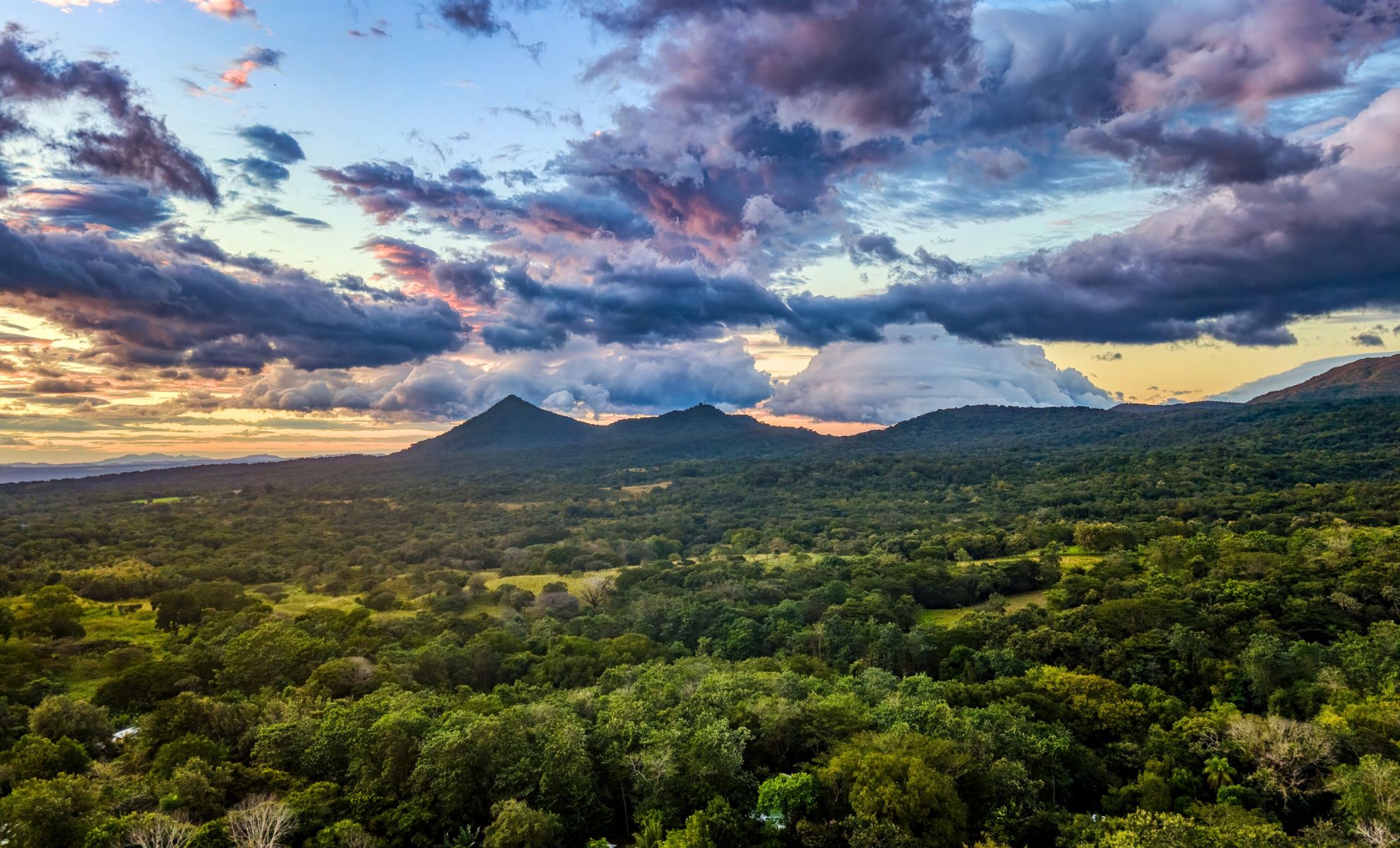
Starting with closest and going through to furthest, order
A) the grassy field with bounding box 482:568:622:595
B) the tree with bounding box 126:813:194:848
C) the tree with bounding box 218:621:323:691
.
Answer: the tree with bounding box 126:813:194:848 → the tree with bounding box 218:621:323:691 → the grassy field with bounding box 482:568:622:595

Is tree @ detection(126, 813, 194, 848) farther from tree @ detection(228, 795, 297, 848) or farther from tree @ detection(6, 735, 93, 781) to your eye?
tree @ detection(6, 735, 93, 781)

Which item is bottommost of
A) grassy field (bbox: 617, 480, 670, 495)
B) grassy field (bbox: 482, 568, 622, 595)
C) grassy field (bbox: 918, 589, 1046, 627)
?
grassy field (bbox: 918, 589, 1046, 627)

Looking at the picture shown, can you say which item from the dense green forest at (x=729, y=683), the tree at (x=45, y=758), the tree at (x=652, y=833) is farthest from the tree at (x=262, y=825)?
the tree at (x=652, y=833)

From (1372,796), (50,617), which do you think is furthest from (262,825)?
(50,617)

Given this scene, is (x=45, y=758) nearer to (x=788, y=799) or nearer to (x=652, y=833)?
(x=652, y=833)

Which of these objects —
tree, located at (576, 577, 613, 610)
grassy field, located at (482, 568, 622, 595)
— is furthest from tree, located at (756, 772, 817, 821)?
grassy field, located at (482, 568, 622, 595)

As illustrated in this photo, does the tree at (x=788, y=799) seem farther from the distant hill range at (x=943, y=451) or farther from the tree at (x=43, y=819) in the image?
the distant hill range at (x=943, y=451)

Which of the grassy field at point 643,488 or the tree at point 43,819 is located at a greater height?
the tree at point 43,819

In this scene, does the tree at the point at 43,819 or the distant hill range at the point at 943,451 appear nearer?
the tree at the point at 43,819
